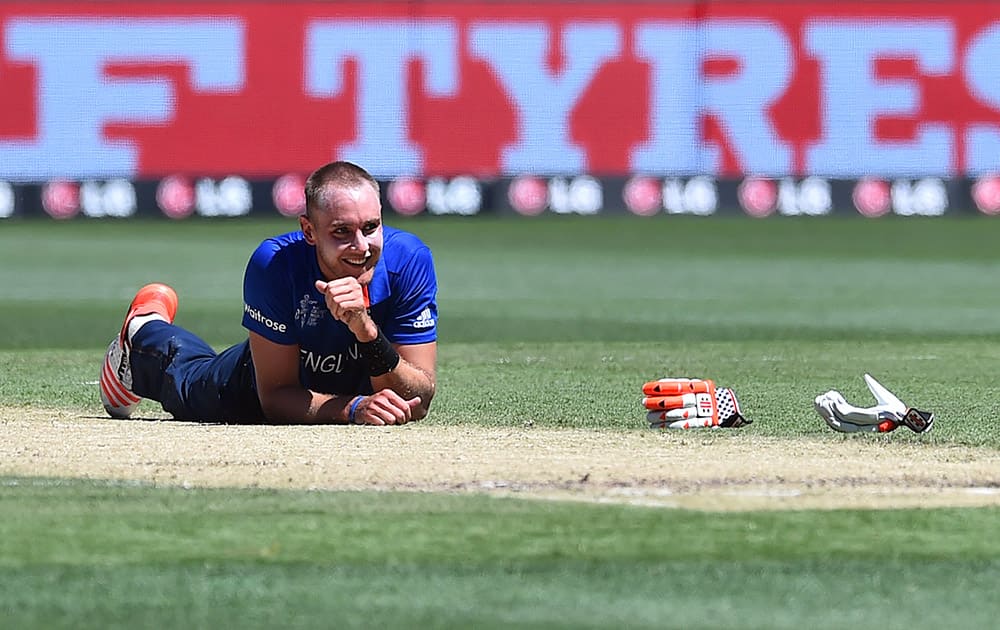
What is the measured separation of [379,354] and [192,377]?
43.9 inches

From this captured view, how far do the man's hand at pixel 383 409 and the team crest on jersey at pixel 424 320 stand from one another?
0.29m

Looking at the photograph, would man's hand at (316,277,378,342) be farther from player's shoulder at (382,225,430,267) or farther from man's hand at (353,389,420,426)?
man's hand at (353,389,420,426)

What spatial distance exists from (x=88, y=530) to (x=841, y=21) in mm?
26440

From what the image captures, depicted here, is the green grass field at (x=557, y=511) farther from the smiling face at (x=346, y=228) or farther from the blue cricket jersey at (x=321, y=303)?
the smiling face at (x=346, y=228)

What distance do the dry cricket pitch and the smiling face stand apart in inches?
25.9

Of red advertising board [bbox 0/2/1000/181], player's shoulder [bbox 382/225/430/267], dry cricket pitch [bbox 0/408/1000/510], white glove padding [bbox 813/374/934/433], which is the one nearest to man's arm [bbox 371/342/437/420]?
dry cricket pitch [bbox 0/408/1000/510]

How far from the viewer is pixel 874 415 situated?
26.3ft

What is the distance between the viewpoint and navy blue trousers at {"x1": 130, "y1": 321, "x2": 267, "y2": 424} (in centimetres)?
839

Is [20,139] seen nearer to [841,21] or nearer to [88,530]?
[841,21]

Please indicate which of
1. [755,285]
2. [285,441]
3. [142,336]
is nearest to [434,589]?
[285,441]

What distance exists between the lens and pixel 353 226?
7.53 metres

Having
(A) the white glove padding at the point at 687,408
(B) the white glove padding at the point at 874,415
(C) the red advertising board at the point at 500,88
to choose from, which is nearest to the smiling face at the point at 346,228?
(A) the white glove padding at the point at 687,408

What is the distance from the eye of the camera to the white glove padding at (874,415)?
7.95 m

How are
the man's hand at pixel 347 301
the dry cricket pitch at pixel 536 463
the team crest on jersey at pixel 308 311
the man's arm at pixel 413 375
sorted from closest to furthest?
the dry cricket pitch at pixel 536 463
the man's hand at pixel 347 301
the team crest on jersey at pixel 308 311
the man's arm at pixel 413 375
